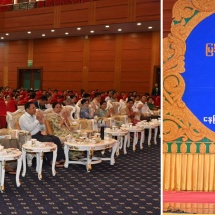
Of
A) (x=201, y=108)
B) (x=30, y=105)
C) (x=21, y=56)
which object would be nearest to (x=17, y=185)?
(x=30, y=105)

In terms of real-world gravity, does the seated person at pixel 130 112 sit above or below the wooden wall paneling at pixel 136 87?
below

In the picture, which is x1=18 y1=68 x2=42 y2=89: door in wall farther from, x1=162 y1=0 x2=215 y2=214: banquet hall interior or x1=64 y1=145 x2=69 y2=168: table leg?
x1=162 y1=0 x2=215 y2=214: banquet hall interior

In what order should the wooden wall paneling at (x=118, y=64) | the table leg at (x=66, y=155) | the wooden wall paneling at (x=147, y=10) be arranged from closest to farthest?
the table leg at (x=66, y=155) < the wooden wall paneling at (x=147, y=10) < the wooden wall paneling at (x=118, y=64)

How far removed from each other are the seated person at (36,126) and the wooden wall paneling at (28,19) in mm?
9647

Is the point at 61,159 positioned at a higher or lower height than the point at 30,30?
lower

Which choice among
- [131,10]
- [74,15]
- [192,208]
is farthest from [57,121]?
[74,15]

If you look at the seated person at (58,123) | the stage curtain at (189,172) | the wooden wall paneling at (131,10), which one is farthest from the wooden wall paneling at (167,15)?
the wooden wall paneling at (131,10)

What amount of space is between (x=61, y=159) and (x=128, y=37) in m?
10.8

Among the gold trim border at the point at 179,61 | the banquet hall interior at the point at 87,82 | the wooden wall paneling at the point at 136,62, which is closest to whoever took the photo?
the gold trim border at the point at 179,61

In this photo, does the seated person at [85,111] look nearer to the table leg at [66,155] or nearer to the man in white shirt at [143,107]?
the man in white shirt at [143,107]

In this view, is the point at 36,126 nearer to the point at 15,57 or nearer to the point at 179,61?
the point at 179,61

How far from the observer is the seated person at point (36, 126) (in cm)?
693

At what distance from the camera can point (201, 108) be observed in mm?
3086

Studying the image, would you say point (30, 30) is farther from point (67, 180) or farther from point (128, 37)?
point (67, 180)
